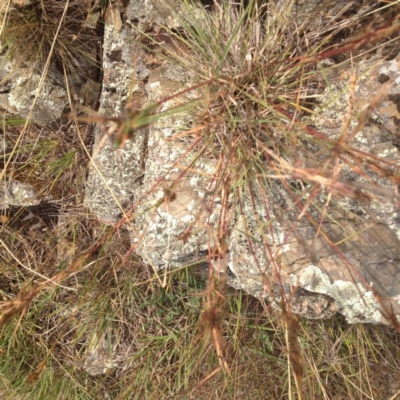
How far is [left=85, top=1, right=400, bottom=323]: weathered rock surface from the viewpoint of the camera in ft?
A: 4.36

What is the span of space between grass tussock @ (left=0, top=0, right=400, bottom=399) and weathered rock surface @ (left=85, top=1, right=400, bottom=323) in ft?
0.10

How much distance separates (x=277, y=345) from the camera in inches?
71.4

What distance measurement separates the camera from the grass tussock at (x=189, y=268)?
1.36 metres

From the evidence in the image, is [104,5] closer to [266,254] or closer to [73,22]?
[73,22]

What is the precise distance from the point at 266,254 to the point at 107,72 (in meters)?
0.97

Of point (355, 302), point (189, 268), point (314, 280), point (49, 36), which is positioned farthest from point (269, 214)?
point (49, 36)

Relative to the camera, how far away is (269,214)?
1.37 meters

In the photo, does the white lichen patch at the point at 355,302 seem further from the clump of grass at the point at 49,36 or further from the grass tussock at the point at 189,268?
the clump of grass at the point at 49,36

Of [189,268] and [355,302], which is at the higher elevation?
[355,302]

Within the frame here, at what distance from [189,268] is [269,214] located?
1.90ft

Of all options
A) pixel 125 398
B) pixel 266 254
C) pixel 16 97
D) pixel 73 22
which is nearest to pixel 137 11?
pixel 73 22

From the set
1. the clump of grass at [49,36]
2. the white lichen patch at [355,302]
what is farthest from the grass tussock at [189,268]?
the white lichen patch at [355,302]

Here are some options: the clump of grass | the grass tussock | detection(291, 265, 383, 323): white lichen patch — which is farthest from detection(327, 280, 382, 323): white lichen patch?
the clump of grass

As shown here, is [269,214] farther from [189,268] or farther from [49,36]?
[49,36]
